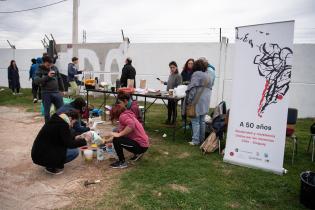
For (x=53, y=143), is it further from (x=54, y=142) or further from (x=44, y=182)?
(x=44, y=182)

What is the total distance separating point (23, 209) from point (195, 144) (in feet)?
11.5

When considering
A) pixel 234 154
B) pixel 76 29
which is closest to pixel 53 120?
pixel 234 154

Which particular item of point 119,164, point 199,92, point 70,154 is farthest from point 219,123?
point 70,154

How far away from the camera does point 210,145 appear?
17.7ft

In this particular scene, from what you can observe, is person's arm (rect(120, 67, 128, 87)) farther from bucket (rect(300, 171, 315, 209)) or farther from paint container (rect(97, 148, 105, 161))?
bucket (rect(300, 171, 315, 209))

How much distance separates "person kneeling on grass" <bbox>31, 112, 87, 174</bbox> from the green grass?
958 millimetres

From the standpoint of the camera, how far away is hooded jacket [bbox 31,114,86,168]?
3.91 m

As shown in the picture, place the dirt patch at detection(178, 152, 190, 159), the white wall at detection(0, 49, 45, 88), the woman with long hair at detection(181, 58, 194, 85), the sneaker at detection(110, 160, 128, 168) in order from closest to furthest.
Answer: the sneaker at detection(110, 160, 128, 168)
the dirt patch at detection(178, 152, 190, 159)
the woman with long hair at detection(181, 58, 194, 85)
the white wall at detection(0, 49, 45, 88)

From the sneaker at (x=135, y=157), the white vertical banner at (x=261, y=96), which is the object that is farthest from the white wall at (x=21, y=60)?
the white vertical banner at (x=261, y=96)

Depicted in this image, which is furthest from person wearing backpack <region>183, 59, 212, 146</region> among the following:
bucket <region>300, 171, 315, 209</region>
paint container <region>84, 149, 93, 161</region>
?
bucket <region>300, 171, 315, 209</region>

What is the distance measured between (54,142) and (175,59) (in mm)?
7985

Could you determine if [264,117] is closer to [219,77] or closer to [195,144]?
[195,144]

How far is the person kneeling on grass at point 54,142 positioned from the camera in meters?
3.91

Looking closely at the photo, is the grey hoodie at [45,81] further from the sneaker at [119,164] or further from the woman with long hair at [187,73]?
the woman with long hair at [187,73]
